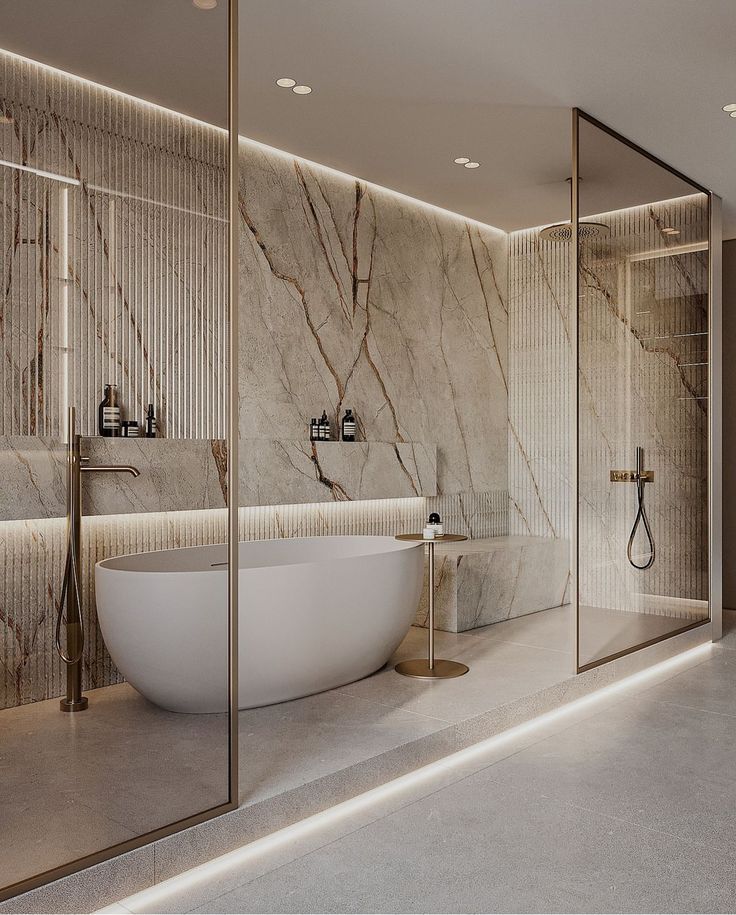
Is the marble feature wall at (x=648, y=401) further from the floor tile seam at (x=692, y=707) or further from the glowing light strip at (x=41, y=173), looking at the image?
the glowing light strip at (x=41, y=173)

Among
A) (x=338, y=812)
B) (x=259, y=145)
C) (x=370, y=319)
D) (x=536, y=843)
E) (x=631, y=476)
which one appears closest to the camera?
(x=536, y=843)

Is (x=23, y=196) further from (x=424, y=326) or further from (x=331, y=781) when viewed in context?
(x=424, y=326)

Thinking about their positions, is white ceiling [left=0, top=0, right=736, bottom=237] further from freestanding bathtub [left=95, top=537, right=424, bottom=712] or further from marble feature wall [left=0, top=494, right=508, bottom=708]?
freestanding bathtub [left=95, top=537, right=424, bottom=712]

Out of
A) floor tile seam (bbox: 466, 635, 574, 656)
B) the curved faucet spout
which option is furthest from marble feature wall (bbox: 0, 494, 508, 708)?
floor tile seam (bbox: 466, 635, 574, 656)

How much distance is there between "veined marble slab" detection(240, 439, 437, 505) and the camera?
464 cm

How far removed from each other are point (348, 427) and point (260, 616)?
208cm

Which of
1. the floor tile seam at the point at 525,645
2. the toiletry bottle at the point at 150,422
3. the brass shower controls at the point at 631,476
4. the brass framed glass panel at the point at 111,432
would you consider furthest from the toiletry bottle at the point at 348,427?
the toiletry bottle at the point at 150,422

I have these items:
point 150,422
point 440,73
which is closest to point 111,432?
point 150,422

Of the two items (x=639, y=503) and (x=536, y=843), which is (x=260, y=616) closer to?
(x=536, y=843)

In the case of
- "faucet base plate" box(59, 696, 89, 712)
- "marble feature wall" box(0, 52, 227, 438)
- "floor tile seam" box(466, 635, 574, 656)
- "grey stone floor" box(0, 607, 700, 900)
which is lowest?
"floor tile seam" box(466, 635, 574, 656)

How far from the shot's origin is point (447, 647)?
4.77 meters

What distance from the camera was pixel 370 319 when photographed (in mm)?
5516

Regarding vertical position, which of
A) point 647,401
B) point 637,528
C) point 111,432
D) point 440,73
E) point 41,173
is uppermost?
point 440,73

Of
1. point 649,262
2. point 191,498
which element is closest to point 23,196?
point 191,498
